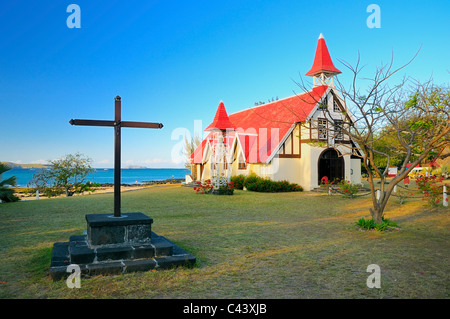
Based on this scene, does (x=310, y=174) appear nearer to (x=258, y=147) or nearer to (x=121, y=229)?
(x=258, y=147)

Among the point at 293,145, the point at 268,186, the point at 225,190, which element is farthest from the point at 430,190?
the point at 293,145

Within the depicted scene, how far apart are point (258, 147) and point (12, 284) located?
21.6 metres

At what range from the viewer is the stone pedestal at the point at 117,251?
18.8 ft

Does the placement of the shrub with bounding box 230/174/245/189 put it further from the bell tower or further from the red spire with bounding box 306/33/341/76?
the red spire with bounding box 306/33/341/76

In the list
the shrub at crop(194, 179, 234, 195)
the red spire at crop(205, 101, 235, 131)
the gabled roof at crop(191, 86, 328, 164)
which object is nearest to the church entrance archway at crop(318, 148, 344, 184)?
the gabled roof at crop(191, 86, 328, 164)

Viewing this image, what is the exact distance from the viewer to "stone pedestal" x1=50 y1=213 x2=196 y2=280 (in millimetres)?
5719

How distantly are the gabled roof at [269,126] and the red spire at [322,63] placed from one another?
135 cm

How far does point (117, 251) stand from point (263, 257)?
2.78m

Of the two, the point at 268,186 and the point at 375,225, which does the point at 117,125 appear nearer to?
the point at 375,225

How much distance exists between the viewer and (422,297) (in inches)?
192

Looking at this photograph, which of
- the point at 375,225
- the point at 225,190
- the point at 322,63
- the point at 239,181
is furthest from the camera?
the point at 322,63

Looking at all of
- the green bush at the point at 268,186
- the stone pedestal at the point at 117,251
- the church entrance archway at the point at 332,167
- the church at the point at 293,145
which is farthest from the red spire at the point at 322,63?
the stone pedestal at the point at 117,251

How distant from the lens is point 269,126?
26703 millimetres
